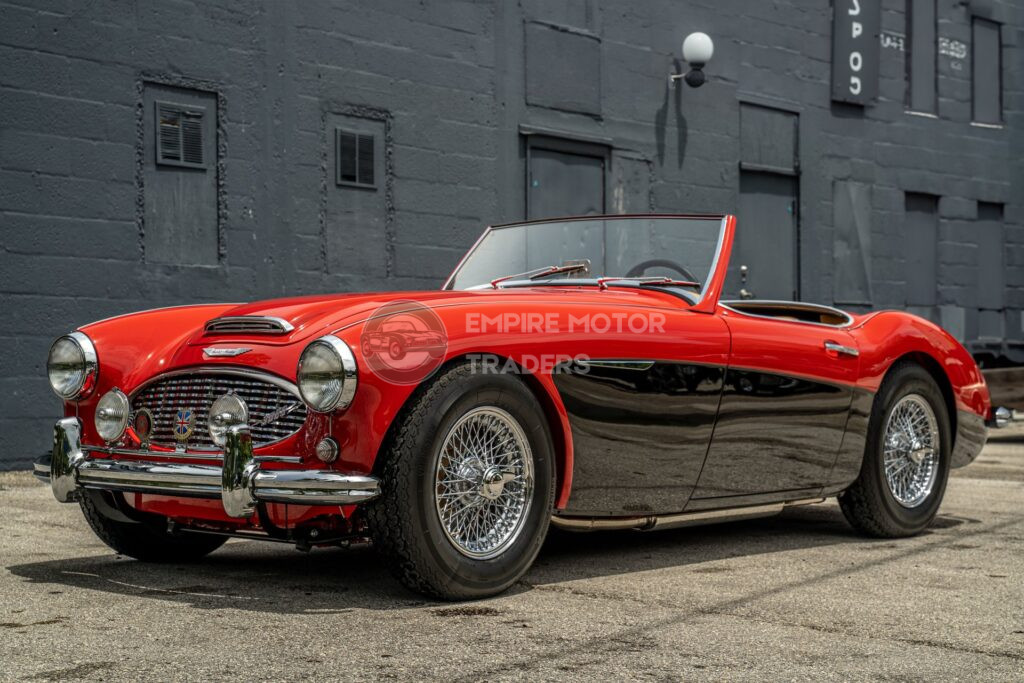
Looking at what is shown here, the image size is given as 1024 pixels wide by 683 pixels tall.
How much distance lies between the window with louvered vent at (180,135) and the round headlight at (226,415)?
5.57 m

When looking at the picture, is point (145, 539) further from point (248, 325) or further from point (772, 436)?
point (772, 436)

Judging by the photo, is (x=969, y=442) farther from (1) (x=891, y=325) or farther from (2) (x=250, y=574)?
(2) (x=250, y=574)

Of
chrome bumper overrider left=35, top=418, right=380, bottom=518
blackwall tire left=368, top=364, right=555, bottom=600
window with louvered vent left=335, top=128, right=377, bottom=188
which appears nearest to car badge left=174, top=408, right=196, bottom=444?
chrome bumper overrider left=35, top=418, right=380, bottom=518

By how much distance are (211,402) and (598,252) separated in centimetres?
198

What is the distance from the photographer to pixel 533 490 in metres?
4.07

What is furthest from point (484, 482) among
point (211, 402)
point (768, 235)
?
point (768, 235)

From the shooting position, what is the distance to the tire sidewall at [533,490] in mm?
3756

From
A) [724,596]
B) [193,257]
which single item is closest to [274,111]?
[193,257]

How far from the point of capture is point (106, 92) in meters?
8.75

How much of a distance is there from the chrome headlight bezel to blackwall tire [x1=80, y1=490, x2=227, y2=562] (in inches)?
11.7

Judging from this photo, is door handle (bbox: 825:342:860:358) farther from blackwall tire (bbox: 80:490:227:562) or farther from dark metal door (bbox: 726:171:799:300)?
dark metal door (bbox: 726:171:799:300)

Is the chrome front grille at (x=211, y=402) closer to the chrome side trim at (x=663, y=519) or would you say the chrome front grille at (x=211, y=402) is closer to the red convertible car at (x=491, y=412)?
the red convertible car at (x=491, y=412)

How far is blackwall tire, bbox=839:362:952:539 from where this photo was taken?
5.47m

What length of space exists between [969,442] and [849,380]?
Answer: 1.03m
